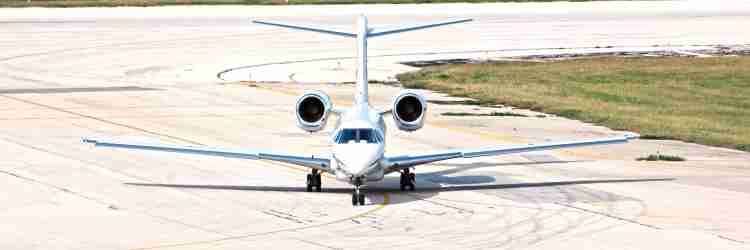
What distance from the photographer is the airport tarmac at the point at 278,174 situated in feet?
88.1

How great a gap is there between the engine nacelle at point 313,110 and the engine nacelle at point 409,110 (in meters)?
1.48

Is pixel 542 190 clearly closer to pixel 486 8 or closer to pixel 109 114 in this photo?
pixel 109 114

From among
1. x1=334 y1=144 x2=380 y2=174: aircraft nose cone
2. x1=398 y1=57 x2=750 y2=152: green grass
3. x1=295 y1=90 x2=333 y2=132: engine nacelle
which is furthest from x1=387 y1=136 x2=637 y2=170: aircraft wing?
x1=398 y1=57 x2=750 y2=152: green grass

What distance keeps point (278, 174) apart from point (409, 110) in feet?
13.6

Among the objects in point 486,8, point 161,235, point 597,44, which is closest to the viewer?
point 161,235

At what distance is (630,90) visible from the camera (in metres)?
55.6

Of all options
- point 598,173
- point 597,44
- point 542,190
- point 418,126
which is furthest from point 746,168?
point 597,44

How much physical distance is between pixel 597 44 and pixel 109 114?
122ft

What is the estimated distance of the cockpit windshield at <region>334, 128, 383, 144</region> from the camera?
97.6 feet

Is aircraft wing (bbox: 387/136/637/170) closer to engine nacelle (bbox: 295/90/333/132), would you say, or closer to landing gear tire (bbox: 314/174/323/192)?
landing gear tire (bbox: 314/174/323/192)

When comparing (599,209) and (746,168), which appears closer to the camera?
(599,209)

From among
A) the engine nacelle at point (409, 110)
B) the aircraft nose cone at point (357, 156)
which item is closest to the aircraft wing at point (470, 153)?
the aircraft nose cone at point (357, 156)

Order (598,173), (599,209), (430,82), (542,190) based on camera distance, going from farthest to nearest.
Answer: (430,82), (598,173), (542,190), (599,209)

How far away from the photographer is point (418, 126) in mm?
32156
